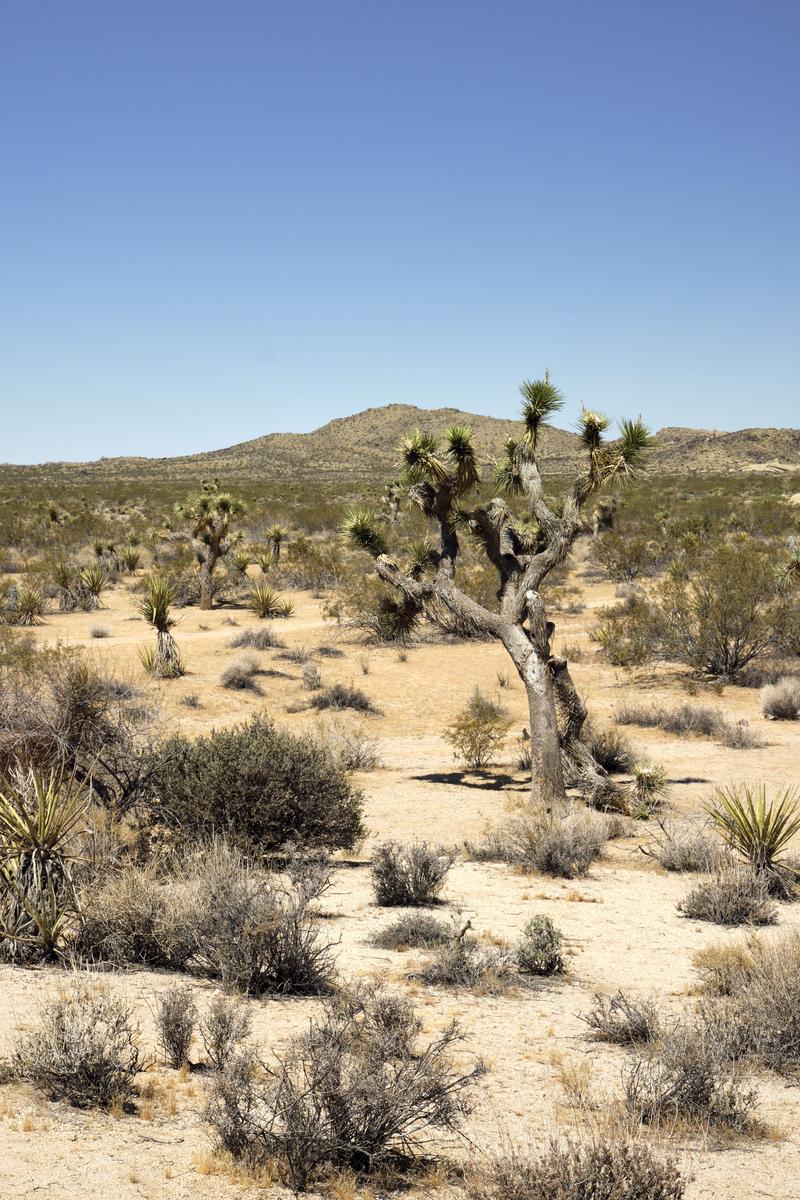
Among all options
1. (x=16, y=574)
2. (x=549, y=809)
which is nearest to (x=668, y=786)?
(x=549, y=809)

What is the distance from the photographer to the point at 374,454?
13138cm

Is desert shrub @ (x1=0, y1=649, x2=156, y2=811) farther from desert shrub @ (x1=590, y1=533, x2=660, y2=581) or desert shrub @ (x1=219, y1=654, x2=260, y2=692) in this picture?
desert shrub @ (x1=590, y1=533, x2=660, y2=581)

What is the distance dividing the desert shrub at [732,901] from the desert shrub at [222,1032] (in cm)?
464

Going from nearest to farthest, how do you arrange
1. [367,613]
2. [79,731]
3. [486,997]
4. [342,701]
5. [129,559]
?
1. [486,997]
2. [79,731]
3. [342,701]
4. [367,613]
5. [129,559]

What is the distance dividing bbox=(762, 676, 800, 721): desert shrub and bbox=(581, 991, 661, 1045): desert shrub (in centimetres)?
1349

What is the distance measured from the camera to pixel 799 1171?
14.4 ft

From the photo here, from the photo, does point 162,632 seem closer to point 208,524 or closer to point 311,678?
point 311,678

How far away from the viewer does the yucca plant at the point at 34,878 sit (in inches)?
250

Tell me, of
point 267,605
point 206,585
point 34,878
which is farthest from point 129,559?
point 34,878

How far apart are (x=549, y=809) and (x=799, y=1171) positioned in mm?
8033

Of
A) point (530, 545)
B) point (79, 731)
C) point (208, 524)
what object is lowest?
point (79, 731)

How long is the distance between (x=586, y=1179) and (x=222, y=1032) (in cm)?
207

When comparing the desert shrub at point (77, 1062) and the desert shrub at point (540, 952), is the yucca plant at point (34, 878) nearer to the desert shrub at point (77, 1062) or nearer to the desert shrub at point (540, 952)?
the desert shrub at point (77, 1062)

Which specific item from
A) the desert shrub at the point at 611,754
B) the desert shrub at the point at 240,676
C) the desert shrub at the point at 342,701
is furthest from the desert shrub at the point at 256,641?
the desert shrub at the point at 611,754
